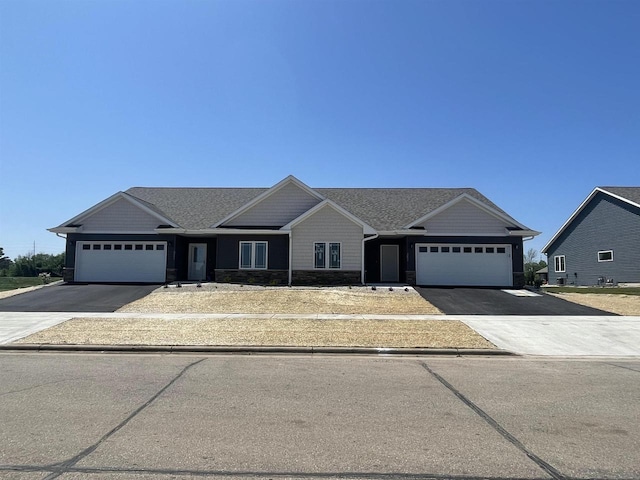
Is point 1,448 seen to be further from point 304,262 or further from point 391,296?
point 304,262

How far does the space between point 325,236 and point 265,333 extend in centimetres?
1140

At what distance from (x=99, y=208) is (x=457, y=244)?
18.9m

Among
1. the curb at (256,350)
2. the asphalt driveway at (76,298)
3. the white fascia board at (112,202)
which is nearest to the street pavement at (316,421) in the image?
the curb at (256,350)

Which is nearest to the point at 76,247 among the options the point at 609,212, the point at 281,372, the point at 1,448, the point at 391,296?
the point at 391,296

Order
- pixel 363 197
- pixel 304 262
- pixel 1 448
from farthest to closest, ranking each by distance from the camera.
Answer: pixel 363 197, pixel 304 262, pixel 1 448

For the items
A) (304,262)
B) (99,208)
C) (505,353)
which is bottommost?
(505,353)

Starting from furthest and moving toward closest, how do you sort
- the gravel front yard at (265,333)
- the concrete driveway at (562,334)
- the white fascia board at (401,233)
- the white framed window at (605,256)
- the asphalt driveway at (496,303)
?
the white framed window at (605,256), the white fascia board at (401,233), the asphalt driveway at (496,303), the gravel front yard at (265,333), the concrete driveway at (562,334)

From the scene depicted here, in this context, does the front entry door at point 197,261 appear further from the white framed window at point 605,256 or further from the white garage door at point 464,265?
the white framed window at point 605,256

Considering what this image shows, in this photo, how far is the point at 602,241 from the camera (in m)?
32.4

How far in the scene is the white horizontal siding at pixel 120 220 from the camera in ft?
78.1

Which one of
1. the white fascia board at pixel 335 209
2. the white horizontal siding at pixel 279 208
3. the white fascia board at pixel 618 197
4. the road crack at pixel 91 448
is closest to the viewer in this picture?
the road crack at pixel 91 448

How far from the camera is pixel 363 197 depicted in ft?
95.3

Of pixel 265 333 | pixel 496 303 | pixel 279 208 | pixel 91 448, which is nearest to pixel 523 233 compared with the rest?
pixel 496 303

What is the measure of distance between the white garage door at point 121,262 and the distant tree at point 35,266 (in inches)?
750
